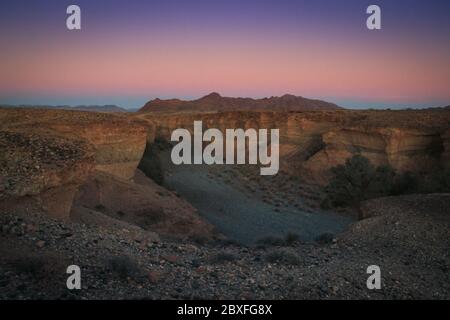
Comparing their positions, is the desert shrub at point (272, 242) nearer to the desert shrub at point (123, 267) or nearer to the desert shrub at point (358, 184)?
the desert shrub at point (123, 267)

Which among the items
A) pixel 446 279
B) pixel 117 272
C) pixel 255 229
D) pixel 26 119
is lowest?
pixel 255 229

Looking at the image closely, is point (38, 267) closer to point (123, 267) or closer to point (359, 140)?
point (123, 267)

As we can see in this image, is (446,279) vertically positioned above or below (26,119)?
below

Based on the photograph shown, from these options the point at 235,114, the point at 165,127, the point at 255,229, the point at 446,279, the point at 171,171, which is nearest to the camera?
the point at 446,279

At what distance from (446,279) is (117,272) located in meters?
5.02

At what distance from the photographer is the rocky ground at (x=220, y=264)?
5.33 meters

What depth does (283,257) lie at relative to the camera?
22.4 ft

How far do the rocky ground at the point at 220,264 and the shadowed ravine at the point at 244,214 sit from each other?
14.6ft

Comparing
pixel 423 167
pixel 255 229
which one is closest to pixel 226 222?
pixel 255 229

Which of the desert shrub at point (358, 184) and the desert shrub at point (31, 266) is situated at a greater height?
the desert shrub at point (31, 266)

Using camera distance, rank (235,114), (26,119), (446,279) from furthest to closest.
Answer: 1. (235,114)
2. (26,119)
3. (446,279)

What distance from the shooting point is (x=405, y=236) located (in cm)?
777

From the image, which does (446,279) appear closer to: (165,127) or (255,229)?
(255,229)

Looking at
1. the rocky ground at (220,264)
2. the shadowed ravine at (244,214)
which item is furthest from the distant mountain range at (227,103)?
the rocky ground at (220,264)
